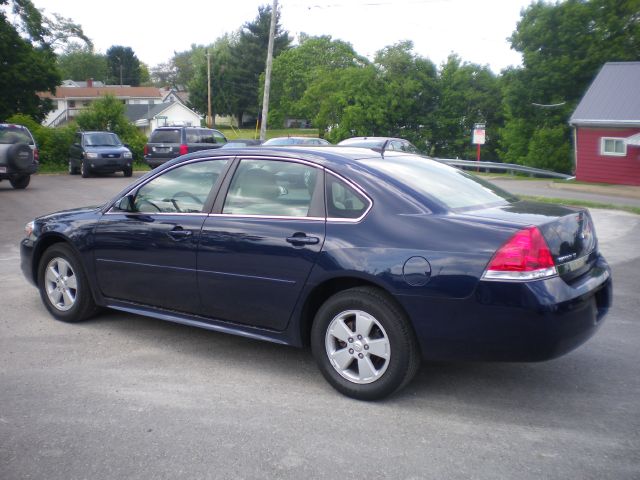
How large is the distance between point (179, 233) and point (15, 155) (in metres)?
16.3

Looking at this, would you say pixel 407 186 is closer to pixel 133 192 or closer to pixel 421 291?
pixel 421 291

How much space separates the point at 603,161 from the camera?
33.6 meters

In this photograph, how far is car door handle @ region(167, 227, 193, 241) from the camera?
5301mm

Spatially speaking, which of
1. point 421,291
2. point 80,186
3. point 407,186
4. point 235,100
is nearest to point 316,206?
point 407,186

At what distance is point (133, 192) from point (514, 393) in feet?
11.2

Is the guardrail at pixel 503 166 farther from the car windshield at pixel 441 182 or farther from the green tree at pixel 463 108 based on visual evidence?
the car windshield at pixel 441 182

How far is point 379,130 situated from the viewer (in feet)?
184

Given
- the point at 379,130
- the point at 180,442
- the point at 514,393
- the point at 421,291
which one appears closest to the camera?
the point at 180,442

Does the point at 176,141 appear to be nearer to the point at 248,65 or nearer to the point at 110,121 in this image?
the point at 110,121

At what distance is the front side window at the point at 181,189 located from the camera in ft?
17.9

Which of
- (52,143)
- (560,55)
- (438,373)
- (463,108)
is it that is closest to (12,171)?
(52,143)

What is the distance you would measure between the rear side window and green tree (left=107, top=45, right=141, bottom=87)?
12648 cm

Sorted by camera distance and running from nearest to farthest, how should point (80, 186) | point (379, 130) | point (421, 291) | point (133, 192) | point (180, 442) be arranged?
point (180, 442)
point (421, 291)
point (133, 192)
point (80, 186)
point (379, 130)

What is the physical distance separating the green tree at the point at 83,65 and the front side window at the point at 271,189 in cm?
12747
